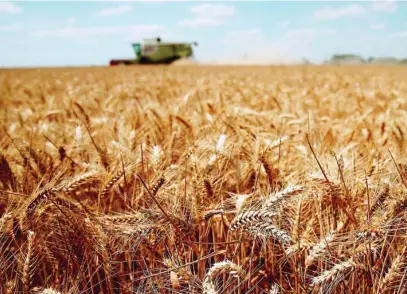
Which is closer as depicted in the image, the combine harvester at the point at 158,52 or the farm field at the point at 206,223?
the farm field at the point at 206,223

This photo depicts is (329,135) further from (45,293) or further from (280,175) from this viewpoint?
(45,293)

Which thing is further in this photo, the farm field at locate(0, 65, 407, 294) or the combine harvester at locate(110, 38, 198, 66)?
the combine harvester at locate(110, 38, 198, 66)

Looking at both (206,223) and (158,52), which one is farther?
(158,52)

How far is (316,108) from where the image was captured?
4.00 meters

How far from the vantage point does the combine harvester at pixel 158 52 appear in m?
33.0

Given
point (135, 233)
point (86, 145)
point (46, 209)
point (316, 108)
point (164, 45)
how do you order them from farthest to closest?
point (164, 45)
point (316, 108)
point (86, 145)
point (46, 209)
point (135, 233)

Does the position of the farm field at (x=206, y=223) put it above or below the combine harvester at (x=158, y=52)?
below

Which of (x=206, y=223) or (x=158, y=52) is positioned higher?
(x=158, y=52)

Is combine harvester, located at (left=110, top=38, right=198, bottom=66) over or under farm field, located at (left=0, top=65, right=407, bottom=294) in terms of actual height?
over

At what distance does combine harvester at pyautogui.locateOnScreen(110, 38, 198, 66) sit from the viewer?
1299 inches

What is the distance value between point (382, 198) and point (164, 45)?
33.8 metres

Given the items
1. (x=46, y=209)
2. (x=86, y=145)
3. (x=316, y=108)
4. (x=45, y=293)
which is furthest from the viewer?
(x=316, y=108)

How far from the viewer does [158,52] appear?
33531 millimetres

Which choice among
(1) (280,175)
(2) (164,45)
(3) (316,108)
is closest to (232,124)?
(1) (280,175)
